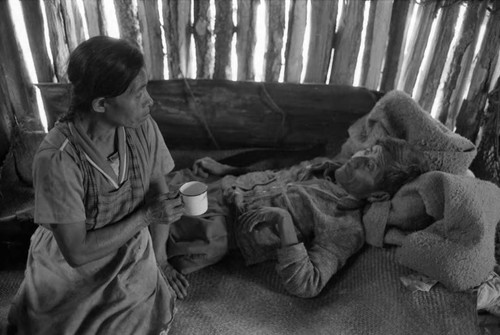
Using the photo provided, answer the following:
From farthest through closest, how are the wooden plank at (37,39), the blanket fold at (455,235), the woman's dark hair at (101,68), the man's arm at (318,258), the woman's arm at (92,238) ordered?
1. the wooden plank at (37,39)
2. the man's arm at (318,258)
3. the blanket fold at (455,235)
4. the woman's arm at (92,238)
5. the woman's dark hair at (101,68)

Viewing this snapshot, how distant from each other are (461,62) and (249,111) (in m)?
1.67

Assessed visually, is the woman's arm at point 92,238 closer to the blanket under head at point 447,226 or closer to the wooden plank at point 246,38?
the blanket under head at point 447,226

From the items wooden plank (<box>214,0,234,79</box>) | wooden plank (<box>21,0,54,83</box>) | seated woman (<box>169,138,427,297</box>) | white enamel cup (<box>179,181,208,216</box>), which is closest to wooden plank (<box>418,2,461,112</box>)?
seated woman (<box>169,138,427,297</box>)

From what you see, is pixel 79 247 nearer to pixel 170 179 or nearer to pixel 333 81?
pixel 170 179

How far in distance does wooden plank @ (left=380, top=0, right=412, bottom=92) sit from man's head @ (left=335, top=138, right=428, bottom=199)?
845 mm

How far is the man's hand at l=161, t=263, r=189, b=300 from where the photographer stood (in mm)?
2199

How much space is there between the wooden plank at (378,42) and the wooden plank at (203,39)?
3.90 ft

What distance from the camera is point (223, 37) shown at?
3.01m

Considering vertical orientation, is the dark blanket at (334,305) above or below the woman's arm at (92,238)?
below

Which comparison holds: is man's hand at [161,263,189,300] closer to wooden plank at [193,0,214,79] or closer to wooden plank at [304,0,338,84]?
wooden plank at [193,0,214,79]

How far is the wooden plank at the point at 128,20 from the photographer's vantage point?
9.43ft

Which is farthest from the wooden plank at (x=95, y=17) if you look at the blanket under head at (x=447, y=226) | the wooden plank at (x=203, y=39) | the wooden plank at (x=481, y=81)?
the wooden plank at (x=481, y=81)

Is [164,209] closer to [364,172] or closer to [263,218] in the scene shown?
[263,218]

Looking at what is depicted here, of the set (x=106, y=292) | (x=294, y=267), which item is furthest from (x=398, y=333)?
(x=106, y=292)
